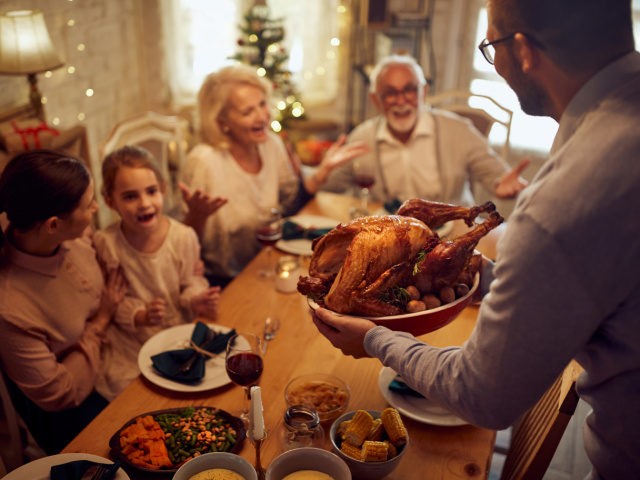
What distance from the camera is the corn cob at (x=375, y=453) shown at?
121cm

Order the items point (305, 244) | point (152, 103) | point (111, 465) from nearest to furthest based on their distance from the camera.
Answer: point (111, 465) < point (305, 244) < point (152, 103)

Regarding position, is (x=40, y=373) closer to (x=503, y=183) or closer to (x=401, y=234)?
(x=401, y=234)

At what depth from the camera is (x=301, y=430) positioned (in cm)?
130

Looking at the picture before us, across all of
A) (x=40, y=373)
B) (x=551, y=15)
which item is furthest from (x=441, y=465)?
(x=40, y=373)

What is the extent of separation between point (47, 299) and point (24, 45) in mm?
1354

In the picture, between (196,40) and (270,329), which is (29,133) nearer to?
(270,329)

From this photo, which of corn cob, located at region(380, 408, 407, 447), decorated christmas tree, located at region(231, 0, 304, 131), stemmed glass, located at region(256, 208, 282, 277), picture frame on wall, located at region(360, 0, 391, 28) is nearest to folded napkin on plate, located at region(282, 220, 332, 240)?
stemmed glass, located at region(256, 208, 282, 277)

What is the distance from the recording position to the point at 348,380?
1573 millimetres

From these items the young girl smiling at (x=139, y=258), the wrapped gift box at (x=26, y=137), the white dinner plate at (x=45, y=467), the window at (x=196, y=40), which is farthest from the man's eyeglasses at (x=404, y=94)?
the white dinner plate at (x=45, y=467)

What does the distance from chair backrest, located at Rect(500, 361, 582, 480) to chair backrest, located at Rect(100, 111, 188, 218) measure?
2.01 meters

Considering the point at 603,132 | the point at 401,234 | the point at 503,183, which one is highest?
the point at 603,132

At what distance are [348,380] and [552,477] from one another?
1.25 metres

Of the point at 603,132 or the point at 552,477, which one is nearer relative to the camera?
the point at 603,132

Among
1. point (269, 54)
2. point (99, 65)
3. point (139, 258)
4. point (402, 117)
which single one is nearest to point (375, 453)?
point (139, 258)
